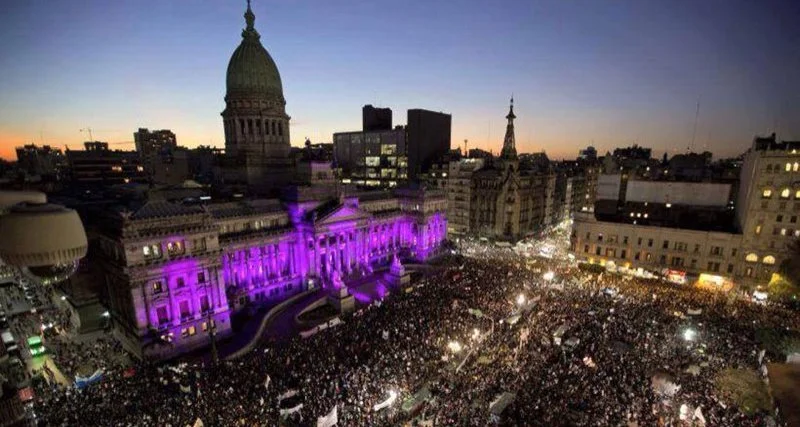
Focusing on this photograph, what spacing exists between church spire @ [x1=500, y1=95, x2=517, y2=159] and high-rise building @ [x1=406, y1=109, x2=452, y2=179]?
2285 centimetres

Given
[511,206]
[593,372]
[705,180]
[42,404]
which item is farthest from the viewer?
[511,206]

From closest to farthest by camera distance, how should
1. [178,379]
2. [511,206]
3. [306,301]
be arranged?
[178,379]
[306,301]
[511,206]

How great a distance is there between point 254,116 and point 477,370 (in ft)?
181

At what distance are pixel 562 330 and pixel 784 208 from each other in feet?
126

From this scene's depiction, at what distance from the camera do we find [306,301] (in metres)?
46.8

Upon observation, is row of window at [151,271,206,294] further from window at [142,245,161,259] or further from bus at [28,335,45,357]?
bus at [28,335,45,357]

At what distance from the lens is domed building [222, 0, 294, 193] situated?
63.5 meters

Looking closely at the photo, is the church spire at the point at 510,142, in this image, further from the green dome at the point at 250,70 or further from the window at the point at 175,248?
the window at the point at 175,248

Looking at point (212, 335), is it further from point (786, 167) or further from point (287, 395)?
point (786, 167)

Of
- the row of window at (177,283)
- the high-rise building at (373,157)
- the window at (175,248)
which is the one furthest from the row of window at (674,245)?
the window at (175,248)

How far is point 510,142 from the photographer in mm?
80625

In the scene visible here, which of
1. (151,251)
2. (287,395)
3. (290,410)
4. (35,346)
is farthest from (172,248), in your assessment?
(290,410)

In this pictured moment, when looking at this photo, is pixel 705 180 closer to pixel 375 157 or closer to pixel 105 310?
pixel 375 157

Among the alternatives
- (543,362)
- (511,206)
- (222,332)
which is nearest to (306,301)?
(222,332)
